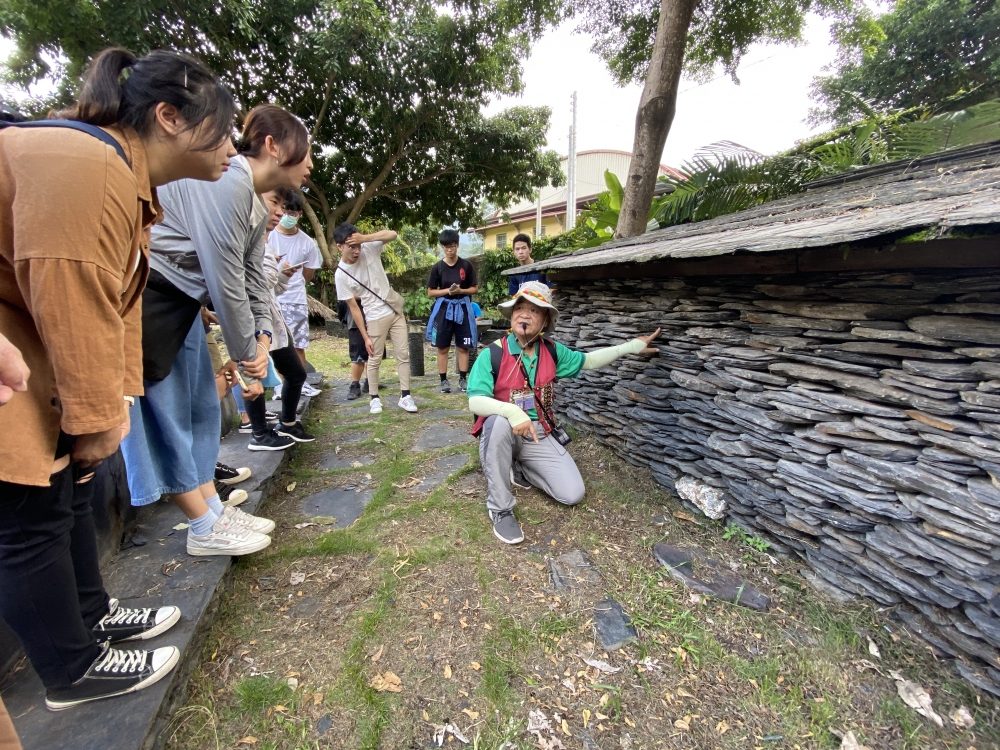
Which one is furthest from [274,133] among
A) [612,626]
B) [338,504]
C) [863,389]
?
[863,389]

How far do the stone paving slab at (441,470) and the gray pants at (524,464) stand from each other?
0.51 metres

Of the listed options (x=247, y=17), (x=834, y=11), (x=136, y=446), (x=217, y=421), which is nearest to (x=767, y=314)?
(x=217, y=421)

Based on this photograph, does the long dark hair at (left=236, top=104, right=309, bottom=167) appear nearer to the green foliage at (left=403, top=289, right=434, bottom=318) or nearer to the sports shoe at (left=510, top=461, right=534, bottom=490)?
the sports shoe at (left=510, top=461, right=534, bottom=490)

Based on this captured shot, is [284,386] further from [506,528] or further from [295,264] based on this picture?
[506,528]

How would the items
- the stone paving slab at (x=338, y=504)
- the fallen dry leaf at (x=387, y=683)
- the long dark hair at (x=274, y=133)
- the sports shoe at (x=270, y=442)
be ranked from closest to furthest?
the fallen dry leaf at (x=387, y=683), the long dark hair at (x=274, y=133), the stone paving slab at (x=338, y=504), the sports shoe at (x=270, y=442)

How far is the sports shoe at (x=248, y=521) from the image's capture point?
7.34 feet

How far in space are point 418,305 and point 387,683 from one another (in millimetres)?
12479

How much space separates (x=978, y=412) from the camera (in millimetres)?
1567

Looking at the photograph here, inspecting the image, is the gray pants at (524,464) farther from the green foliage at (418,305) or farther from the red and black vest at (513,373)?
the green foliage at (418,305)

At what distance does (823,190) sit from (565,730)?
3933 millimetres

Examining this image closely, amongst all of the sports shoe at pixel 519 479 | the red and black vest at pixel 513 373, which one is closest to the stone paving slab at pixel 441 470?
the sports shoe at pixel 519 479

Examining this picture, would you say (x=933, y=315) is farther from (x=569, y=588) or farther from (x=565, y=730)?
(x=565, y=730)

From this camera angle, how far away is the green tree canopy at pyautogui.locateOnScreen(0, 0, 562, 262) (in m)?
8.15

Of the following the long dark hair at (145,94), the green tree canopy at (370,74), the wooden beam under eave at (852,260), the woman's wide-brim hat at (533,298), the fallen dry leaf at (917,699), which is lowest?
the fallen dry leaf at (917,699)
